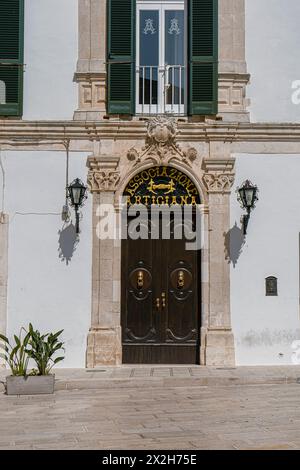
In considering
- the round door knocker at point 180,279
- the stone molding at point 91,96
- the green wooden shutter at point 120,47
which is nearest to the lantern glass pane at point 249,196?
the round door knocker at point 180,279

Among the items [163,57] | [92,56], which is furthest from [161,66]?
[92,56]

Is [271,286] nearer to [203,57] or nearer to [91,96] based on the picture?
[203,57]

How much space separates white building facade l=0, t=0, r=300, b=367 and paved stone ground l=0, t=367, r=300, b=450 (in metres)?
1.38

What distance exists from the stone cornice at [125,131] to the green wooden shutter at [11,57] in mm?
324

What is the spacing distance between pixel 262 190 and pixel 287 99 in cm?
176

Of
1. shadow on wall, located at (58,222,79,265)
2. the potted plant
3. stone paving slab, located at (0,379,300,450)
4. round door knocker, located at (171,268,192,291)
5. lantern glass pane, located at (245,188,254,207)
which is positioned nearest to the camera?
stone paving slab, located at (0,379,300,450)

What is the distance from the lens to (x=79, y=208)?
12.7m

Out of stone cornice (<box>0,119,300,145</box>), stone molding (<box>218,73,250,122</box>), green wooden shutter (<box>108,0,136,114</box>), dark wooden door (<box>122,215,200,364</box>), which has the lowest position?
dark wooden door (<box>122,215,200,364</box>)

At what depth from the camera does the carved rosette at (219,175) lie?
42.0 ft

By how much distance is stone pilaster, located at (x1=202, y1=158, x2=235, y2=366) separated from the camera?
12.5 meters

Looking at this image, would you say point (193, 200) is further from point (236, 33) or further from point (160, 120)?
point (236, 33)

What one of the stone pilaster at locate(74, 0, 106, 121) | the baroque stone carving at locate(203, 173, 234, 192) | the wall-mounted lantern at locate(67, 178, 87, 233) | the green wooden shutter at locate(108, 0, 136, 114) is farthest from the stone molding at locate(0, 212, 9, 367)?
the baroque stone carving at locate(203, 173, 234, 192)

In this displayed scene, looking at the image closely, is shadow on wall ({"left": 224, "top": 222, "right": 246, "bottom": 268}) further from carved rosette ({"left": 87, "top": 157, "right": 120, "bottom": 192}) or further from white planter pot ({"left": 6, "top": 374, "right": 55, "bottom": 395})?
white planter pot ({"left": 6, "top": 374, "right": 55, "bottom": 395})
